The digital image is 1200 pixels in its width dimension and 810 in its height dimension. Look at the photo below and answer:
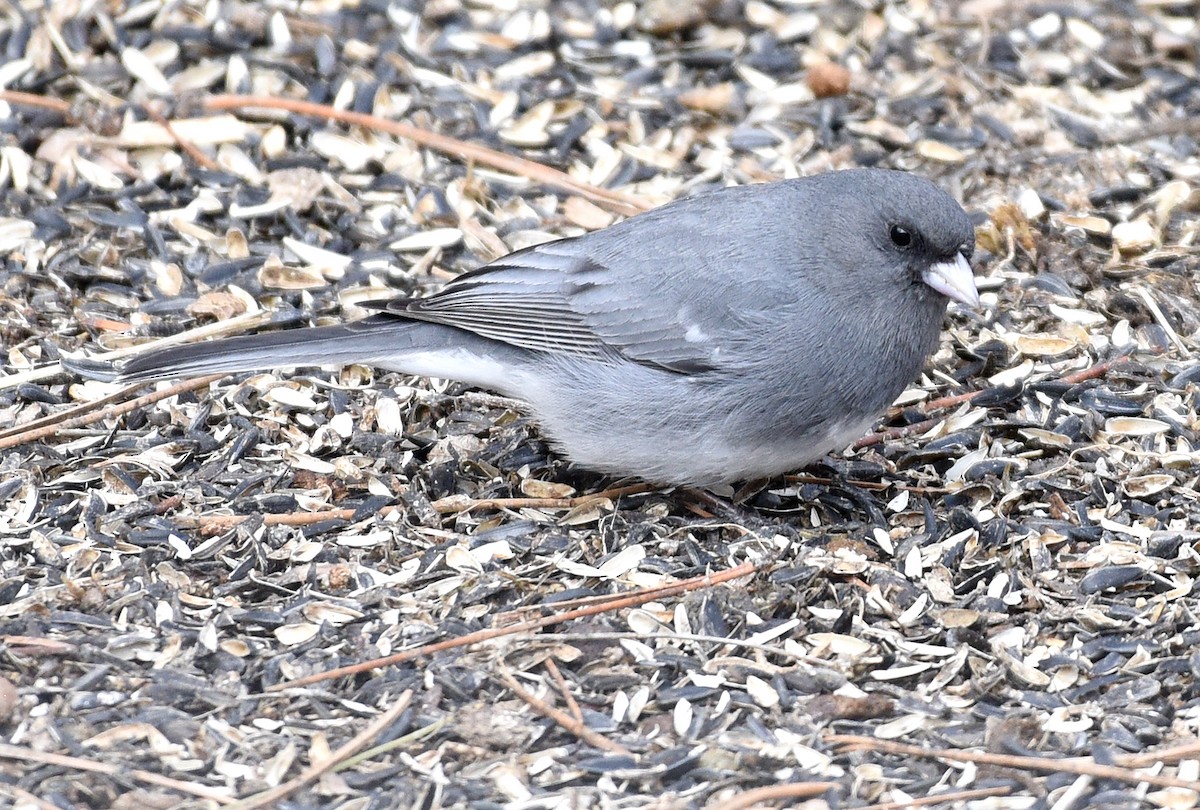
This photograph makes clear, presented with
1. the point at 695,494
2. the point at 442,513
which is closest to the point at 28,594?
the point at 442,513

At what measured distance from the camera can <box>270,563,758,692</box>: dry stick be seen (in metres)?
3.07

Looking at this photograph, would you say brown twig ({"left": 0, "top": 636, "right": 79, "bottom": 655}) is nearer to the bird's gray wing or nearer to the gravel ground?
the gravel ground

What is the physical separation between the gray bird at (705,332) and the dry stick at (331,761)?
909 millimetres

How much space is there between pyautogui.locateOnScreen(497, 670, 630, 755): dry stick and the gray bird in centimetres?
74

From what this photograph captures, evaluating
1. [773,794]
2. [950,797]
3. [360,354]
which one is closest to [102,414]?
[360,354]

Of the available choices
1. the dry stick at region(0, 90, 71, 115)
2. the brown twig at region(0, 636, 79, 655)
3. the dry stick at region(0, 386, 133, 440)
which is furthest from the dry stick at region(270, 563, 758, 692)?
the dry stick at region(0, 90, 71, 115)

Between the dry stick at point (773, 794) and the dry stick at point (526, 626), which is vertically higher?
the dry stick at point (526, 626)

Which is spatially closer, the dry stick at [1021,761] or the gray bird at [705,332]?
the dry stick at [1021,761]

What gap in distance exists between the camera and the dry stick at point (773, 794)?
277 centimetres

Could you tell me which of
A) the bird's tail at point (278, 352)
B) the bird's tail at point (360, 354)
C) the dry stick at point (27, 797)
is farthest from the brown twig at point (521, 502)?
the dry stick at point (27, 797)

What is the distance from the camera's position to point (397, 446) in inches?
152

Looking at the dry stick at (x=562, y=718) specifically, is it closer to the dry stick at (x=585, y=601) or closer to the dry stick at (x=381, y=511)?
the dry stick at (x=585, y=601)

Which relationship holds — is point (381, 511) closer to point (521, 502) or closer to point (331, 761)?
point (521, 502)

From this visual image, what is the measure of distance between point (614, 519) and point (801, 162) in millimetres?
1710
